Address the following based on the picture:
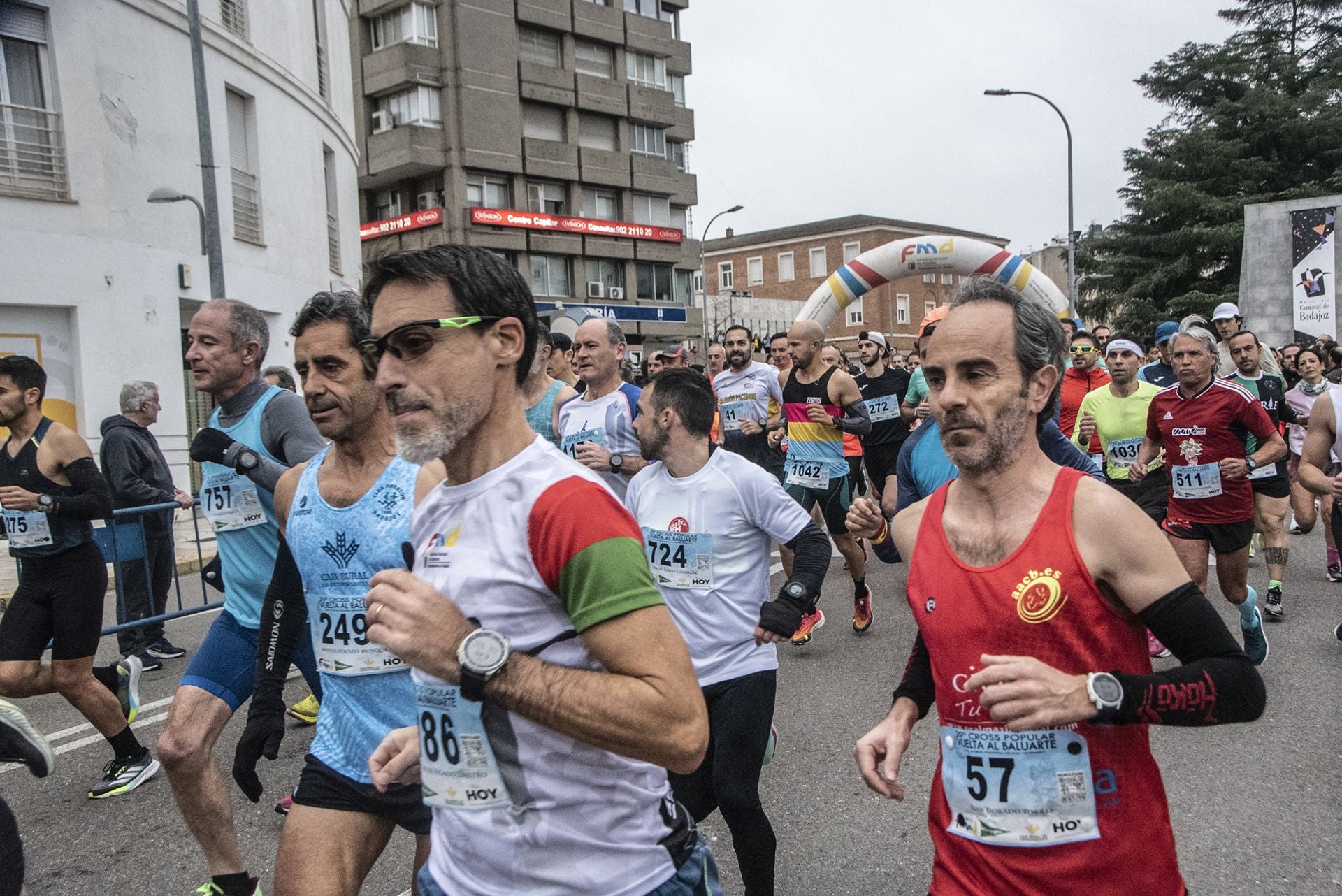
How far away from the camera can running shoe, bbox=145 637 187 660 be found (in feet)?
23.6

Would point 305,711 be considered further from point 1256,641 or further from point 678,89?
point 678,89

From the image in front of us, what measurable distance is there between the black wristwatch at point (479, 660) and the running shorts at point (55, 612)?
4.04 metres

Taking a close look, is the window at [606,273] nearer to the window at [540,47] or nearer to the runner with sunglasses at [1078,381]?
the window at [540,47]

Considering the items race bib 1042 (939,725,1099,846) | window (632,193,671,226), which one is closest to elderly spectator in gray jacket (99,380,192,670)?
race bib 1042 (939,725,1099,846)

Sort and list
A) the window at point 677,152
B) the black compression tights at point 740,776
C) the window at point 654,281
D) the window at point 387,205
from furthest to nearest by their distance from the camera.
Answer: the window at point 677,152, the window at point 654,281, the window at point 387,205, the black compression tights at point 740,776

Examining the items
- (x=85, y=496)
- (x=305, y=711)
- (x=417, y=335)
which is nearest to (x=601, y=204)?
(x=305, y=711)

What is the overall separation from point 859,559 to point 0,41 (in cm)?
1264

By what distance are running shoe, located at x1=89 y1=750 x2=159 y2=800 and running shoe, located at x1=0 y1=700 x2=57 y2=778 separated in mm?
2283

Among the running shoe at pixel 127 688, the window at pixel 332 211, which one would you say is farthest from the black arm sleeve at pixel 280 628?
the window at pixel 332 211

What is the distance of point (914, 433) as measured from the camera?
460 cm

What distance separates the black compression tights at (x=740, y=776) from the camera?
3.12 metres

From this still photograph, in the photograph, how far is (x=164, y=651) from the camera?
7246mm

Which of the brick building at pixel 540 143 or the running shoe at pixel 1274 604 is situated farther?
the brick building at pixel 540 143

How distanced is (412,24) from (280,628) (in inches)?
1604
